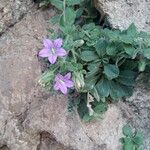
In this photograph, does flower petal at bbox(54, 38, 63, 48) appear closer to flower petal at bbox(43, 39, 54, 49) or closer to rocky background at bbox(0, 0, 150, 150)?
flower petal at bbox(43, 39, 54, 49)

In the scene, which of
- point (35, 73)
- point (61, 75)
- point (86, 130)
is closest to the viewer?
point (61, 75)

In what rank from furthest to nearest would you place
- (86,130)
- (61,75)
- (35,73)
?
(35,73), (86,130), (61,75)

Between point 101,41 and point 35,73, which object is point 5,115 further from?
point 101,41

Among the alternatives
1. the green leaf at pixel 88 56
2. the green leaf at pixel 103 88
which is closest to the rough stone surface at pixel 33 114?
the green leaf at pixel 103 88

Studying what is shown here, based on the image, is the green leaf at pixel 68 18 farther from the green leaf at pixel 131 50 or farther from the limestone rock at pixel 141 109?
the limestone rock at pixel 141 109

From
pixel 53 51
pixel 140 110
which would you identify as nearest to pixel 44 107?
pixel 53 51

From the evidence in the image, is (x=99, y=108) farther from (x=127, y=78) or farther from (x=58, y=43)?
(x=58, y=43)

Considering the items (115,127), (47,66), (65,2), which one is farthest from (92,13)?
(115,127)
